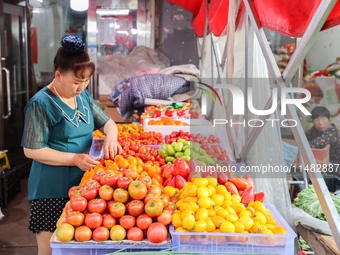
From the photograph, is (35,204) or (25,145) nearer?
(25,145)

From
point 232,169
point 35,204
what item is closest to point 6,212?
point 35,204

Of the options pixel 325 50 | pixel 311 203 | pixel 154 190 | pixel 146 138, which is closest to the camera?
pixel 154 190

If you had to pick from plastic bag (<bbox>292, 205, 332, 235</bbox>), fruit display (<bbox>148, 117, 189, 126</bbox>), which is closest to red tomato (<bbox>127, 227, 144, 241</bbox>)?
plastic bag (<bbox>292, 205, 332, 235</bbox>)

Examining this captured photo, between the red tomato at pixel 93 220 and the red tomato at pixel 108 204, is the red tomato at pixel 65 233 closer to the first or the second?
the red tomato at pixel 93 220

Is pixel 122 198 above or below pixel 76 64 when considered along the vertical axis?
below

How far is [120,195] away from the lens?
178 centimetres

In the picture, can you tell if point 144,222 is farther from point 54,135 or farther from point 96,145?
point 96,145

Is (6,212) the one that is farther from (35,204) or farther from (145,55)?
(145,55)

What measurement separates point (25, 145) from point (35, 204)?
1.44 ft

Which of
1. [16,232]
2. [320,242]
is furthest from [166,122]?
[320,242]

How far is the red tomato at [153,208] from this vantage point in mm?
1717

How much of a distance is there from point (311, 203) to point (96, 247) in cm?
172

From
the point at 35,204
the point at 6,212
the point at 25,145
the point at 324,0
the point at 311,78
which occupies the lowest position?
the point at 6,212

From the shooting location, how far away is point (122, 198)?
1784 millimetres
